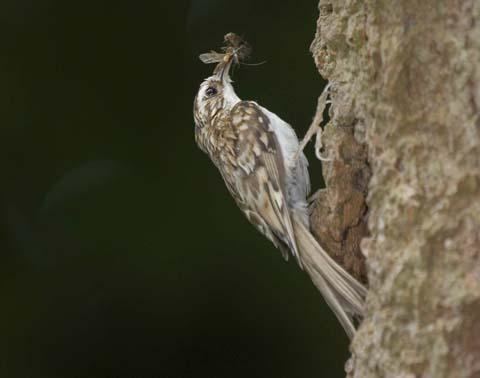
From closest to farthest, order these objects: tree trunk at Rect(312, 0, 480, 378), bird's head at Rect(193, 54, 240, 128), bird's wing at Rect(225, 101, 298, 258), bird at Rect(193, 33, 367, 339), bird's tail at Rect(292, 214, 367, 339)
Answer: tree trunk at Rect(312, 0, 480, 378) < bird's tail at Rect(292, 214, 367, 339) < bird at Rect(193, 33, 367, 339) < bird's wing at Rect(225, 101, 298, 258) < bird's head at Rect(193, 54, 240, 128)

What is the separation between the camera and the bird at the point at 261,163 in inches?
95.0

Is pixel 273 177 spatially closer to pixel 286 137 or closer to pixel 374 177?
pixel 286 137

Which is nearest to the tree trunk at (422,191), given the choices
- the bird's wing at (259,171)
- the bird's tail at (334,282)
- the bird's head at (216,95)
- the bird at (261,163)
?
the bird's tail at (334,282)

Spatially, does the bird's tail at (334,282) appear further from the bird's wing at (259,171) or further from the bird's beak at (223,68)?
the bird's beak at (223,68)

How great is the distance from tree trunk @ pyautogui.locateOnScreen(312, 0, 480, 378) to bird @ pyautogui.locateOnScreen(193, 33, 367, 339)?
377 millimetres

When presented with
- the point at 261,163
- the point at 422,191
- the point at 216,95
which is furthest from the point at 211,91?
the point at 422,191

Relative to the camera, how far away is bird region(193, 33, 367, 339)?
241cm

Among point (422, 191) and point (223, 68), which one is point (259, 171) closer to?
point (223, 68)

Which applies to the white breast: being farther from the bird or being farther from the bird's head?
the bird's head

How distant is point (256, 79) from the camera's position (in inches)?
138

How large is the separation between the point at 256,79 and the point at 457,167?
5.96ft

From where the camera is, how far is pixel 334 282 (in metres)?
2.24

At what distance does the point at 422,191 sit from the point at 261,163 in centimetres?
95

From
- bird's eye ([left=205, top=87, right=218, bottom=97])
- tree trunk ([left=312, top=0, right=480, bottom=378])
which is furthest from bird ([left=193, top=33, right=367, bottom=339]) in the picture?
tree trunk ([left=312, top=0, right=480, bottom=378])
